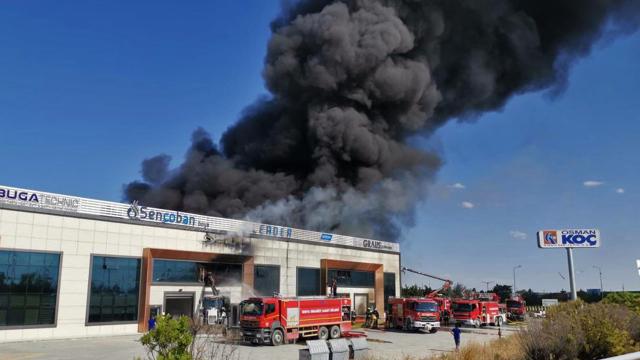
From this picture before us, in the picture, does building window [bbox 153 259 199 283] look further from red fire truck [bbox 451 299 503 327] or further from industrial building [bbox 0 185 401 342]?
red fire truck [bbox 451 299 503 327]

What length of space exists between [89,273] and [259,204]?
16.5 meters

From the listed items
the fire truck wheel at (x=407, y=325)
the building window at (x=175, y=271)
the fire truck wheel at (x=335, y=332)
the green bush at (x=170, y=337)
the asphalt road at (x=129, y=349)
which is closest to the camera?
the green bush at (x=170, y=337)

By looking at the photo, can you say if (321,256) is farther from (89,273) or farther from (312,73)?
(89,273)

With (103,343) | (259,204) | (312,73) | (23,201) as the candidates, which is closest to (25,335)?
(103,343)

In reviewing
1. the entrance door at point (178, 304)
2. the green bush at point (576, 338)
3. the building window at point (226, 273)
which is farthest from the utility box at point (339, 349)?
the building window at point (226, 273)

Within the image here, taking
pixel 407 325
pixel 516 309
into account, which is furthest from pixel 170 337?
pixel 516 309

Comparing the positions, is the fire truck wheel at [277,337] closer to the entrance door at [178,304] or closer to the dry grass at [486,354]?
the entrance door at [178,304]

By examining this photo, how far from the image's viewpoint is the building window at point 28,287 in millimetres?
24328

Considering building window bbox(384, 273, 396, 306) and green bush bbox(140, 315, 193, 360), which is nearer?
green bush bbox(140, 315, 193, 360)

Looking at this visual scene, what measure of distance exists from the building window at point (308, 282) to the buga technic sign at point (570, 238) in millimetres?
17990

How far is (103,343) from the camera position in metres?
24.6

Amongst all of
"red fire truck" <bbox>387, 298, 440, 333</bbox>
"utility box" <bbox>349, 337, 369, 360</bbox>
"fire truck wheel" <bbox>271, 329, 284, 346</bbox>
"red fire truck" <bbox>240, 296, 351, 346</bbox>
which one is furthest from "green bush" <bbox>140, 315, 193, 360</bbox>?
"red fire truck" <bbox>387, 298, 440, 333</bbox>

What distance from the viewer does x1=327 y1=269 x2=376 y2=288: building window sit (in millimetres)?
42428

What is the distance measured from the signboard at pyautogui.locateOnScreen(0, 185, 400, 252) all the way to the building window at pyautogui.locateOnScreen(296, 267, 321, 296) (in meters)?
2.42
